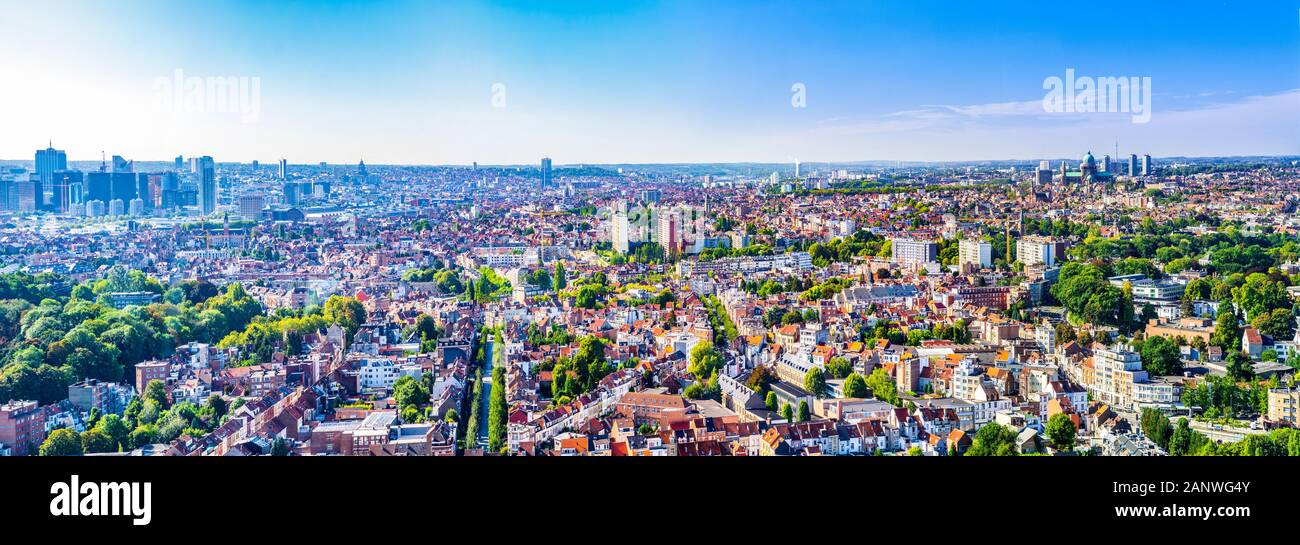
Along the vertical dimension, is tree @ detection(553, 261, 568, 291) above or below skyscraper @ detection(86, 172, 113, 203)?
below

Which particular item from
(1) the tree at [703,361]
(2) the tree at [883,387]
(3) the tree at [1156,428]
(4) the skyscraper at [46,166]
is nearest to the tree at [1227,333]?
(3) the tree at [1156,428]

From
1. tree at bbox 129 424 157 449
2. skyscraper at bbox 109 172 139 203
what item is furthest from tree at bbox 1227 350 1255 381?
skyscraper at bbox 109 172 139 203

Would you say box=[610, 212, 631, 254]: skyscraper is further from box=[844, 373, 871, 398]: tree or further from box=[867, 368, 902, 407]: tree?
box=[844, 373, 871, 398]: tree

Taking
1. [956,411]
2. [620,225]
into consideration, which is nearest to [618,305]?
[620,225]

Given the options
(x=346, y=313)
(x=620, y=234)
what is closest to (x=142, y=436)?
(x=346, y=313)

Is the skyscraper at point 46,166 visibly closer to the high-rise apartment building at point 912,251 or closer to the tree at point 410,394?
the tree at point 410,394
